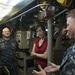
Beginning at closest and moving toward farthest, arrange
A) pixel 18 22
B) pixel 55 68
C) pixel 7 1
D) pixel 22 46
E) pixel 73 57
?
1. pixel 73 57
2. pixel 55 68
3. pixel 7 1
4. pixel 22 46
5. pixel 18 22

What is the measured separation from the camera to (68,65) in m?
1.47

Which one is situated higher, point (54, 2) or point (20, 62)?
point (54, 2)

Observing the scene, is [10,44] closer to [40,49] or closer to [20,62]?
[40,49]

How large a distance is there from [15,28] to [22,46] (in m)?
0.98

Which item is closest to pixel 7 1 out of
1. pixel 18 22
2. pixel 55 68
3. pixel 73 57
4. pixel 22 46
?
pixel 55 68

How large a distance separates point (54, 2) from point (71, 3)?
9.4 inches

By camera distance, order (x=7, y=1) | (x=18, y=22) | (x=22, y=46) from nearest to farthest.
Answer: (x=7, y=1)
(x=22, y=46)
(x=18, y=22)

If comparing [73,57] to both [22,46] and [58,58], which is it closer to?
[58,58]

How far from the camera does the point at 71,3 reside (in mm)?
2221

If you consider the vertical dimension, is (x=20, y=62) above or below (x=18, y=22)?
below

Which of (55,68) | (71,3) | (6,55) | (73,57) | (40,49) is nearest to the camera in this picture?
(73,57)

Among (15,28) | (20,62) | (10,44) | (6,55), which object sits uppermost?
(15,28)

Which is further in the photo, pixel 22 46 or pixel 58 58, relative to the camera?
pixel 22 46

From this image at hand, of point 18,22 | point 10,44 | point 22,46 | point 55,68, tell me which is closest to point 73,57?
point 55,68
